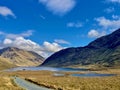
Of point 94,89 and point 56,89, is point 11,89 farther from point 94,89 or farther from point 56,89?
point 94,89

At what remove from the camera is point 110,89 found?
184 ft

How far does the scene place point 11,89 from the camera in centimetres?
5797

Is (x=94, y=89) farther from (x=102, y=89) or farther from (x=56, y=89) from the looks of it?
(x=56, y=89)

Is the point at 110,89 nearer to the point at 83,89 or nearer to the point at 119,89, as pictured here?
the point at 119,89

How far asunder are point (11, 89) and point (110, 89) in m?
25.2

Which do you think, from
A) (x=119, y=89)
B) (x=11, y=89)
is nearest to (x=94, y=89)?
(x=119, y=89)

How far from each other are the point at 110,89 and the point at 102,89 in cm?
215

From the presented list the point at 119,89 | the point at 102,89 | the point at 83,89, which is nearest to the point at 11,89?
the point at 83,89

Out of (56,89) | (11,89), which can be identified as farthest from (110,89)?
(11,89)

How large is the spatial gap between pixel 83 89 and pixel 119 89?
9110mm

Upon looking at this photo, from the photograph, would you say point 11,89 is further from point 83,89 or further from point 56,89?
point 83,89

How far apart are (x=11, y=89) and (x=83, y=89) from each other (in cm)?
1863

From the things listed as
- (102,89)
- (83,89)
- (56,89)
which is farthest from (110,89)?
(56,89)

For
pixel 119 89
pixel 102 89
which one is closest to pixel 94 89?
pixel 102 89
